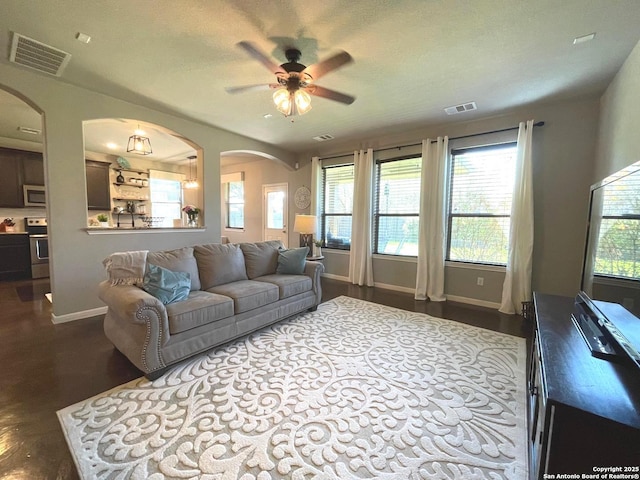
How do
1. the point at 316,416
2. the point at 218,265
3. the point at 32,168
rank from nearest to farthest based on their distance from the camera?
the point at 316,416, the point at 218,265, the point at 32,168

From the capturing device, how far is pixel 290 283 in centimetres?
321

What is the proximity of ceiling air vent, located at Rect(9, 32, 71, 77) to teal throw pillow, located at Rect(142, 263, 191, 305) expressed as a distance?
2.11 m

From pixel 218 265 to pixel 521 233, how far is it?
3.92 m

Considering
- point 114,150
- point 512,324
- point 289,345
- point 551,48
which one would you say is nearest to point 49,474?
point 289,345

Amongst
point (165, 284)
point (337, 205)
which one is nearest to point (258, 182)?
point (337, 205)

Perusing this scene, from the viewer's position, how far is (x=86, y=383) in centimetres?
206

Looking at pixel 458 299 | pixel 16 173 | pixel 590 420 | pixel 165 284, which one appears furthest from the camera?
pixel 16 173

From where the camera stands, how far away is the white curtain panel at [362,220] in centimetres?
504

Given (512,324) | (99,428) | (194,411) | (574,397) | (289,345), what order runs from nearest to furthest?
(574,397), (99,428), (194,411), (289,345), (512,324)

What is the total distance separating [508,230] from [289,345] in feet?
11.2

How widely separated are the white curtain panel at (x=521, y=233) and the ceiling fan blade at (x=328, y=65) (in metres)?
2.77

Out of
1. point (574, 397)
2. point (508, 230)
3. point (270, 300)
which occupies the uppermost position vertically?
point (508, 230)

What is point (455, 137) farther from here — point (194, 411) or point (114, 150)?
point (114, 150)

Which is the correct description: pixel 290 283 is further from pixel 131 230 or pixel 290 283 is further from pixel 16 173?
pixel 16 173
